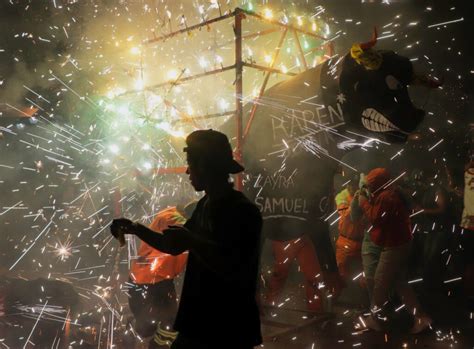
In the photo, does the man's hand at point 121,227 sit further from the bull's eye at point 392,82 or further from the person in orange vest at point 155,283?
the bull's eye at point 392,82

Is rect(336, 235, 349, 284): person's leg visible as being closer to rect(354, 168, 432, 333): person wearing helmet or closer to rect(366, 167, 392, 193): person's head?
rect(354, 168, 432, 333): person wearing helmet

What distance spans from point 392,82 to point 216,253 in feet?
11.5

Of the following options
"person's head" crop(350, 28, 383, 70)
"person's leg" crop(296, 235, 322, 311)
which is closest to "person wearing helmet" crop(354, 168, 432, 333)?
"person's leg" crop(296, 235, 322, 311)

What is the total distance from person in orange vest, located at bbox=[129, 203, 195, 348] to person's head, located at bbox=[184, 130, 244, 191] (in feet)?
6.69

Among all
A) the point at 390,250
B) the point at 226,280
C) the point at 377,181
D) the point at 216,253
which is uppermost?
the point at 216,253

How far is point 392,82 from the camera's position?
427cm

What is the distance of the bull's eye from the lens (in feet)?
13.3

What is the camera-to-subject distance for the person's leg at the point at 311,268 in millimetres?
5488

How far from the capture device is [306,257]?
5.53 meters

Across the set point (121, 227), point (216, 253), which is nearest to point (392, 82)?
point (216, 253)

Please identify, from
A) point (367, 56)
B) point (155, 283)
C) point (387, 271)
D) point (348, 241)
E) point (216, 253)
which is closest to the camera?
point (216, 253)

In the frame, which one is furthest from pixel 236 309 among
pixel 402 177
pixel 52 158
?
pixel 52 158

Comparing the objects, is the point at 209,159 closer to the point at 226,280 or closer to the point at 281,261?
the point at 226,280

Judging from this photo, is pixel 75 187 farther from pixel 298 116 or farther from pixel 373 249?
pixel 373 249
